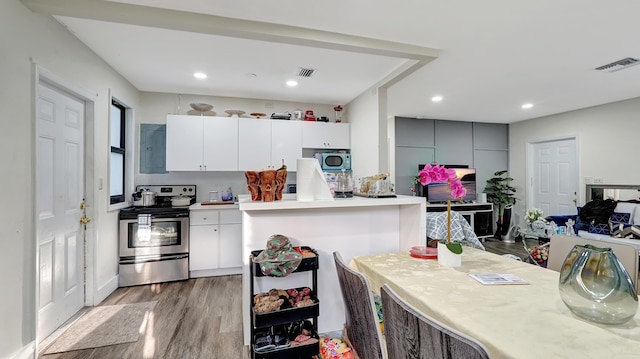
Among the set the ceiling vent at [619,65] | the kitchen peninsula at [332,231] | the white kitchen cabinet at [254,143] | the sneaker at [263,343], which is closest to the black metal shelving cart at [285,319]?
the sneaker at [263,343]

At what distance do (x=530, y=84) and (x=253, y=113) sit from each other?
3932mm

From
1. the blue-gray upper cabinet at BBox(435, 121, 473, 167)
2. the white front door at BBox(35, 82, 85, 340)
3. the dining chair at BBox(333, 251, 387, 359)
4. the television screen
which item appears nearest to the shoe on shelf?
the dining chair at BBox(333, 251, 387, 359)

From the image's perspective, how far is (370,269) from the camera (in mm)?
1649

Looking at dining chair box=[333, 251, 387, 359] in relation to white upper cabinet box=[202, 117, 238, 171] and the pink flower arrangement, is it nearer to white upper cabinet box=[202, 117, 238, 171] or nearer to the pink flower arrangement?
the pink flower arrangement

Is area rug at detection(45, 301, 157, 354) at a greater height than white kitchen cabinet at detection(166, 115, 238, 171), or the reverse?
white kitchen cabinet at detection(166, 115, 238, 171)

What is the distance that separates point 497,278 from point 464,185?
5314mm

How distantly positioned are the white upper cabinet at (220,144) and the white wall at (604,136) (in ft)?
19.9

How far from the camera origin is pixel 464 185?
6195 mm

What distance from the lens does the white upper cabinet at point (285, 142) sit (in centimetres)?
433

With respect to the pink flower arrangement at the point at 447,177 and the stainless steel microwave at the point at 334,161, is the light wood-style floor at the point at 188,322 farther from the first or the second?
→ the stainless steel microwave at the point at 334,161

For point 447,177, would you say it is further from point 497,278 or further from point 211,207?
point 211,207

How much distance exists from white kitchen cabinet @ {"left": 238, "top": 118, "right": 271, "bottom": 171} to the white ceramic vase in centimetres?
313

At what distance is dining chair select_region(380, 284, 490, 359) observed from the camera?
674mm

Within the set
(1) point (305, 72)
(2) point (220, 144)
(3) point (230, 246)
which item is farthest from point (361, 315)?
(2) point (220, 144)
